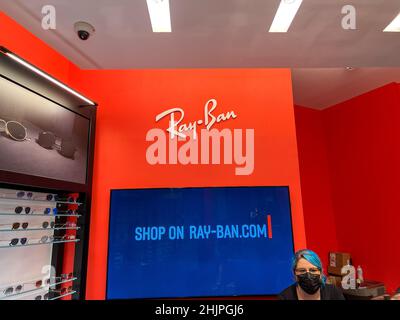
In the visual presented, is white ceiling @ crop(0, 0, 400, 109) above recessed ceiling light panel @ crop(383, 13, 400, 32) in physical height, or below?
above

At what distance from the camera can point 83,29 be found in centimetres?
127

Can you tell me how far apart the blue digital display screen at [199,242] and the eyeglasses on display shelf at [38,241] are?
33cm

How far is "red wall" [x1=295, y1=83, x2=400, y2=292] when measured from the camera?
9.71ft

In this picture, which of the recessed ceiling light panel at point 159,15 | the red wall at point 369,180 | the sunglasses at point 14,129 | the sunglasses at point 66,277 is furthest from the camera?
the red wall at point 369,180

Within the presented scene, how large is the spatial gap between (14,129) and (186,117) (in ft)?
4.44

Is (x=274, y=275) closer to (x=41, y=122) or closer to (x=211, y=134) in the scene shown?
(x=211, y=134)

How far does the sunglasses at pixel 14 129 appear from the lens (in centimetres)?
157

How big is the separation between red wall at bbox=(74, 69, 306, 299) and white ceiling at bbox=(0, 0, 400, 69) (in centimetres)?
78

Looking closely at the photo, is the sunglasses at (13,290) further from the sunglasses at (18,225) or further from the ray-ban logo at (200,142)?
the ray-ban logo at (200,142)

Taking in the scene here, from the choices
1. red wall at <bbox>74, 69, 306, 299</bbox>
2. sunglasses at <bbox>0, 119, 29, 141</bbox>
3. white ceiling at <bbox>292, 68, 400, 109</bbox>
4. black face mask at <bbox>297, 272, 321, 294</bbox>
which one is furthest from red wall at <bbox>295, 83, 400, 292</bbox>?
sunglasses at <bbox>0, 119, 29, 141</bbox>

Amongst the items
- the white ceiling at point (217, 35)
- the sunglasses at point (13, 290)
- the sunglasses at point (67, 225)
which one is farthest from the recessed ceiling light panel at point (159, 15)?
the sunglasses at point (13, 290)

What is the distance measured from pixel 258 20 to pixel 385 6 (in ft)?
1.93

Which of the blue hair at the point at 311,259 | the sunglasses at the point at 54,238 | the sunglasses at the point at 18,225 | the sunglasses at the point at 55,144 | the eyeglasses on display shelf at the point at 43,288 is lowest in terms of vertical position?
the eyeglasses on display shelf at the point at 43,288

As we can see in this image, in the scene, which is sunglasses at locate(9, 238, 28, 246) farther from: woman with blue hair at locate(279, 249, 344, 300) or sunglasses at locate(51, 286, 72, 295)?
woman with blue hair at locate(279, 249, 344, 300)
